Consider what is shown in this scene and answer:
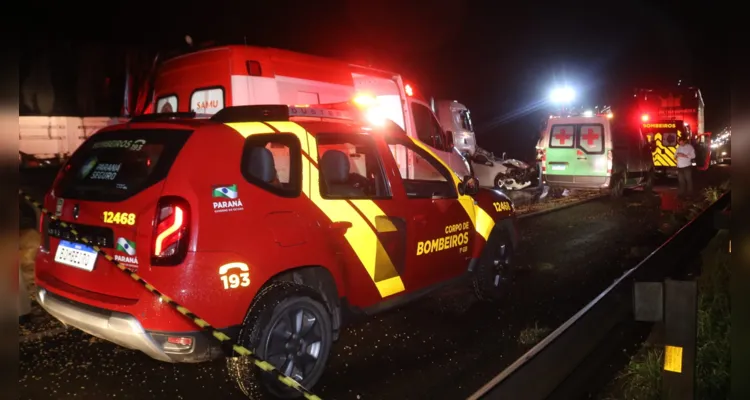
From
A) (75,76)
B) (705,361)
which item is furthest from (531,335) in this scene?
(75,76)

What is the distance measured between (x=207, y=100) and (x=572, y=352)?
555 centimetres

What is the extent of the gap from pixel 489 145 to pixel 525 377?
95.9ft

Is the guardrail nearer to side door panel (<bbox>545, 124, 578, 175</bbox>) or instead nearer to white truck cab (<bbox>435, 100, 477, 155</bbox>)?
white truck cab (<bbox>435, 100, 477, 155</bbox>)

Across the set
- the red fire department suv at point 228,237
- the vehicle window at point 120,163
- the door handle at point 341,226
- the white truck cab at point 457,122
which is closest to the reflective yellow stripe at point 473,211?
the red fire department suv at point 228,237

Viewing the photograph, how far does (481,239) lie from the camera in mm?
5801

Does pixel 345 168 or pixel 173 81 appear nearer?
pixel 345 168

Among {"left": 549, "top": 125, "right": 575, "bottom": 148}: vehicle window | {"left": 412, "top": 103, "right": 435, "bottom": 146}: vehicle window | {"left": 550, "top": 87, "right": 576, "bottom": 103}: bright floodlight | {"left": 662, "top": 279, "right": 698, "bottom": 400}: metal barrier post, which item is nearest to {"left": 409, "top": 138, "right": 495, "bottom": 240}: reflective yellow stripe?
{"left": 662, "top": 279, "right": 698, "bottom": 400}: metal barrier post

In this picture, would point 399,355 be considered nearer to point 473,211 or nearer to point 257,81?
point 473,211

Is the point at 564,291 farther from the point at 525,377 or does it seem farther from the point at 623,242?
the point at 525,377

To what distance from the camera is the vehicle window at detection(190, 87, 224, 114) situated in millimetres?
7035

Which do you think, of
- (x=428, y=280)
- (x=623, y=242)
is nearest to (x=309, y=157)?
(x=428, y=280)

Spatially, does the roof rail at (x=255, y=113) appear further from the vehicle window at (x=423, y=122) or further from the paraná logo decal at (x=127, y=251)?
the vehicle window at (x=423, y=122)

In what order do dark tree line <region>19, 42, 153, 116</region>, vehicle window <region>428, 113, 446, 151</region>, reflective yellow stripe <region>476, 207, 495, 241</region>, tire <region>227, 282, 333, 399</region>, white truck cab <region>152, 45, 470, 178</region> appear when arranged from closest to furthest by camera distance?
tire <region>227, 282, 333, 399</region>
reflective yellow stripe <region>476, 207, 495, 241</region>
white truck cab <region>152, 45, 470, 178</region>
vehicle window <region>428, 113, 446, 151</region>
dark tree line <region>19, 42, 153, 116</region>

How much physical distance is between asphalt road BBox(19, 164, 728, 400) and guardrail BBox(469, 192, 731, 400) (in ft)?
2.22
